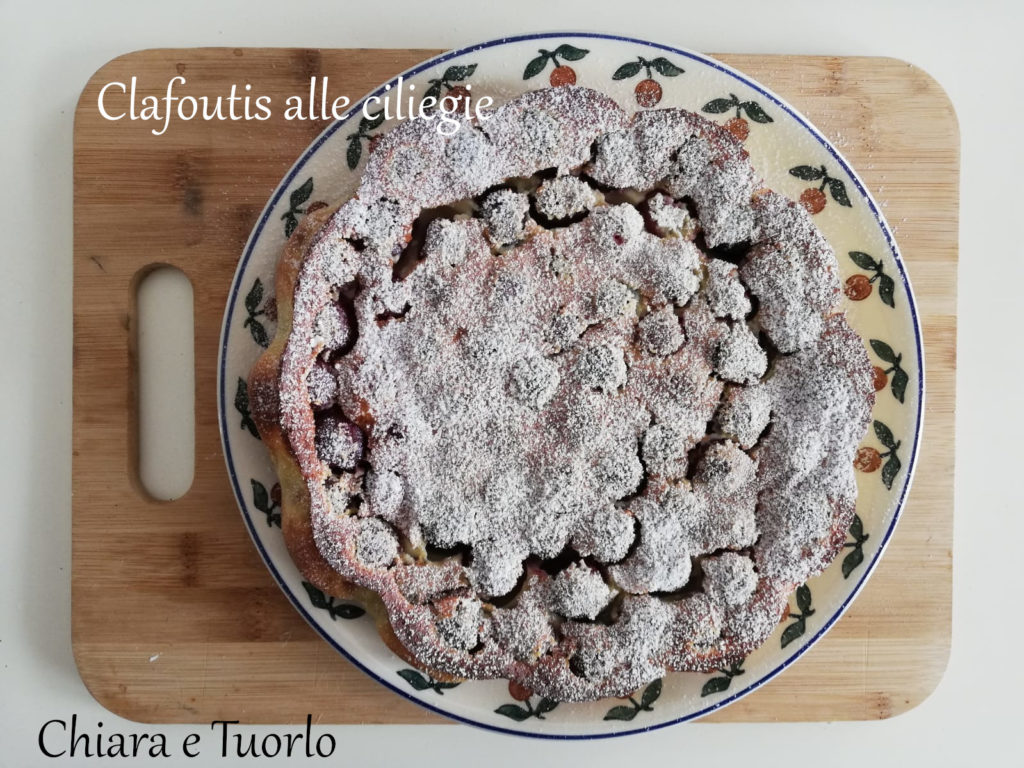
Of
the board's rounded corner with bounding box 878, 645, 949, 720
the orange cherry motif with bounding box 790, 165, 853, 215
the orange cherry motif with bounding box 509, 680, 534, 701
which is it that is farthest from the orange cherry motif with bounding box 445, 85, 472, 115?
the board's rounded corner with bounding box 878, 645, 949, 720

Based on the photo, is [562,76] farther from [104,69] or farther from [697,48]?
[104,69]

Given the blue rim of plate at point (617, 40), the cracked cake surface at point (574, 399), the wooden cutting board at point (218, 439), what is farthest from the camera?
the wooden cutting board at point (218, 439)

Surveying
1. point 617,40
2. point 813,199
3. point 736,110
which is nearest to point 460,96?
point 617,40

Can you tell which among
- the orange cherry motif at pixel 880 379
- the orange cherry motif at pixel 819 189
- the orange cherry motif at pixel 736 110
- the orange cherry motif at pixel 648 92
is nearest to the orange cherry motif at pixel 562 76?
the orange cherry motif at pixel 648 92

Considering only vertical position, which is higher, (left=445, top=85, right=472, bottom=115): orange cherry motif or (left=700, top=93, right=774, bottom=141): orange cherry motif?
(left=445, top=85, right=472, bottom=115): orange cherry motif

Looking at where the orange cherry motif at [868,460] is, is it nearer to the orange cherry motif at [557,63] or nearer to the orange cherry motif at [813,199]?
the orange cherry motif at [813,199]

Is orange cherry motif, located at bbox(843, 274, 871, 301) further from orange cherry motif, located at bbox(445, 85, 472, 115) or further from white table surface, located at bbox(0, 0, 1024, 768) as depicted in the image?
orange cherry motif, located at bbox(445, 85, 472, 115)
